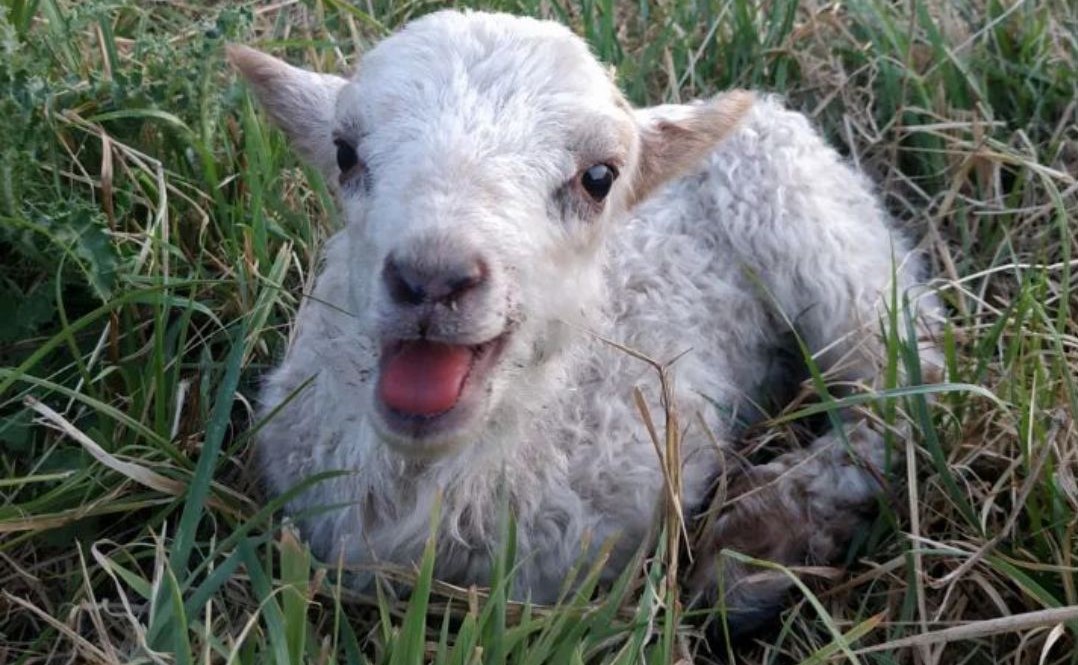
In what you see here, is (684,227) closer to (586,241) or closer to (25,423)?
(586,241)

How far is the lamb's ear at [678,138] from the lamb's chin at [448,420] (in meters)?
0.73

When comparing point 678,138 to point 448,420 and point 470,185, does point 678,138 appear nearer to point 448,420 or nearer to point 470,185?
point 470,185

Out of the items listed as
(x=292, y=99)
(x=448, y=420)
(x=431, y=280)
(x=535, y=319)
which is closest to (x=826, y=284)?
(x=535, y=319)

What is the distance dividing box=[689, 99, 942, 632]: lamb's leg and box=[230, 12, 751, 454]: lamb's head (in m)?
0.72

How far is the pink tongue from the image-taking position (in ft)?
7.22

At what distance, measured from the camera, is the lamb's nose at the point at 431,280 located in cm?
204

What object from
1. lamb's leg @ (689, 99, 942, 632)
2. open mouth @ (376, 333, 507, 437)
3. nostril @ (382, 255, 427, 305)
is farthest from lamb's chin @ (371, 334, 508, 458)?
lamb's leg @ (689, 99, 942, 632)

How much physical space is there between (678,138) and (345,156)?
0.77 meters

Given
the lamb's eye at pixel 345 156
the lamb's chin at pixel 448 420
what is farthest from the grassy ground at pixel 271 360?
the lamb's eye at pixel 345 156

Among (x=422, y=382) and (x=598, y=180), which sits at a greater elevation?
(x=598, y=180)

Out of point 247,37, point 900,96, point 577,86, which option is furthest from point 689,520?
point 247,37

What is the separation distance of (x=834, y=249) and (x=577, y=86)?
128cm

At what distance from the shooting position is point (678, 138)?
113 inches

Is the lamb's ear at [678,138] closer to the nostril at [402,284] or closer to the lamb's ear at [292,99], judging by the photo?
the lamb's ear at [292,99]
